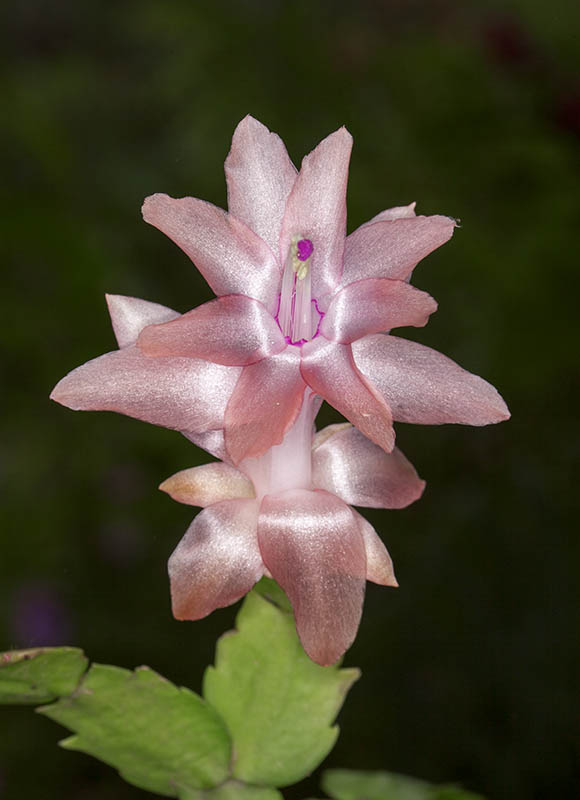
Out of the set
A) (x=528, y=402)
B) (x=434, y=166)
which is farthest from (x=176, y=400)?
(x=434, y=166)

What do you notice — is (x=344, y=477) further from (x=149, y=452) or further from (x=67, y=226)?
(x=67, y=226)

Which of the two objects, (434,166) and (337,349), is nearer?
(337,349)

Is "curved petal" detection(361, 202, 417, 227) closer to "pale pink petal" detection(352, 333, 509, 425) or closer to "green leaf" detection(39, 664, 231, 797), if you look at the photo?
"pale pink petal" detection(352, 333, 509, 425)

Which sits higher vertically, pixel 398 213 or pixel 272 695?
pixel 398 213

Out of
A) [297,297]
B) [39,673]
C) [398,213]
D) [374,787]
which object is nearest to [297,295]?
[297,297]

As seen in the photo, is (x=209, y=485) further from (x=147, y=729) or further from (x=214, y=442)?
(x=147, y=729)

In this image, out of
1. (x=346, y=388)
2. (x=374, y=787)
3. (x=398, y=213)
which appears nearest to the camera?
(x=346, y=388)

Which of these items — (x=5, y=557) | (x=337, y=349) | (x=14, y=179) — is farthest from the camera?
(x=14, y=179)
